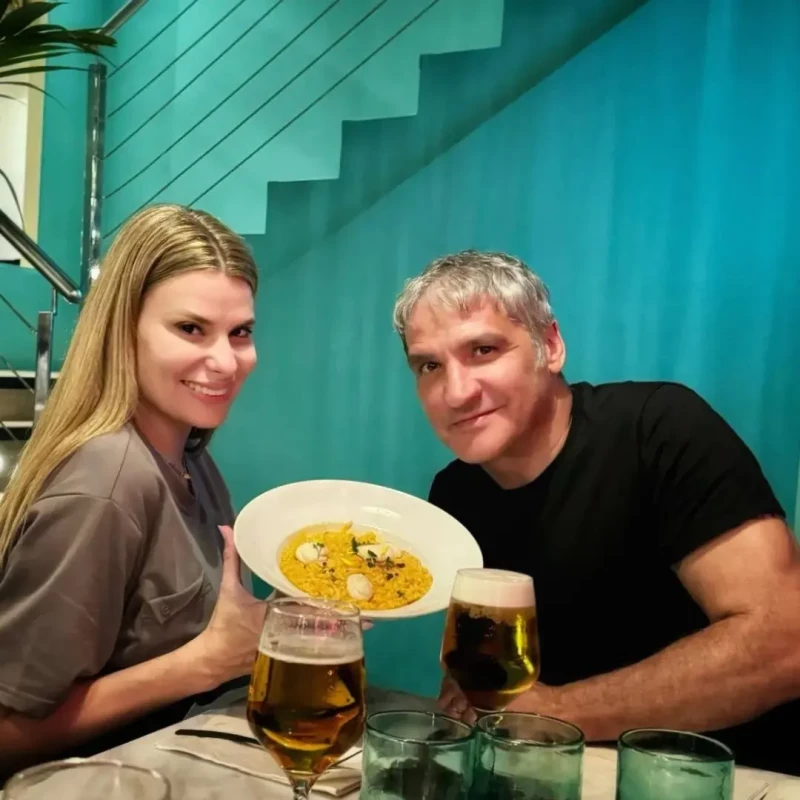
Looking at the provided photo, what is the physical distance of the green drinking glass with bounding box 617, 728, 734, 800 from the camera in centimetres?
76

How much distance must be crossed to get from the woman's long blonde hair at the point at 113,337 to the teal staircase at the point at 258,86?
1513 millimetres

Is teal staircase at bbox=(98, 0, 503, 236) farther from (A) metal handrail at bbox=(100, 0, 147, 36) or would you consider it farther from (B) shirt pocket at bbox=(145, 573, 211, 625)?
(B) shirt pocket at bbox=(145, 573, 211, 625)

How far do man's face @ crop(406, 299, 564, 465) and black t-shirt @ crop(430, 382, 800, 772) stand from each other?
0.12 meters

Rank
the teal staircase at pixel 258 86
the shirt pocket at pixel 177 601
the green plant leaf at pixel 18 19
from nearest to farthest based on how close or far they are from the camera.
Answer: the shirt pocket at pixel 177 601 → the green plant leaf at pixel 18 19 → the teal staircase at pixel 258 86

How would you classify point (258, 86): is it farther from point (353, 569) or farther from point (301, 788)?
point (301, 788)

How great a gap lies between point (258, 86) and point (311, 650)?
3149 mm

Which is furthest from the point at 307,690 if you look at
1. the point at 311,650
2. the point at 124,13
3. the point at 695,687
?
the point at 124,13

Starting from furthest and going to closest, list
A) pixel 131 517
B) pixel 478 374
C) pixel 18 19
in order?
1. pixel 18 19
2. pixel 478 374
3. pixel 131 517

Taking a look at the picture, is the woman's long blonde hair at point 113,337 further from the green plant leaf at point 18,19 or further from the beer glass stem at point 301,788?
the green plant leaf at point 18,19

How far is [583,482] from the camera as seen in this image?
61.6 inches

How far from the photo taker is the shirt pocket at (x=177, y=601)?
1351 mm

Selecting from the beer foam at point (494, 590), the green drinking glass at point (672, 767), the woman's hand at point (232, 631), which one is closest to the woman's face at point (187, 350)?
the woman's hand at point (232, 631)

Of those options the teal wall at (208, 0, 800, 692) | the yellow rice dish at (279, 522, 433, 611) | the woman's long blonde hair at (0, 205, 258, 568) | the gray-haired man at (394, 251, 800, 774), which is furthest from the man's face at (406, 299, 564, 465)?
the teal wall at (208, 0, 800, 692)

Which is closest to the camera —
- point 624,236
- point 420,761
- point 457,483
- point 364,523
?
point 420,761
